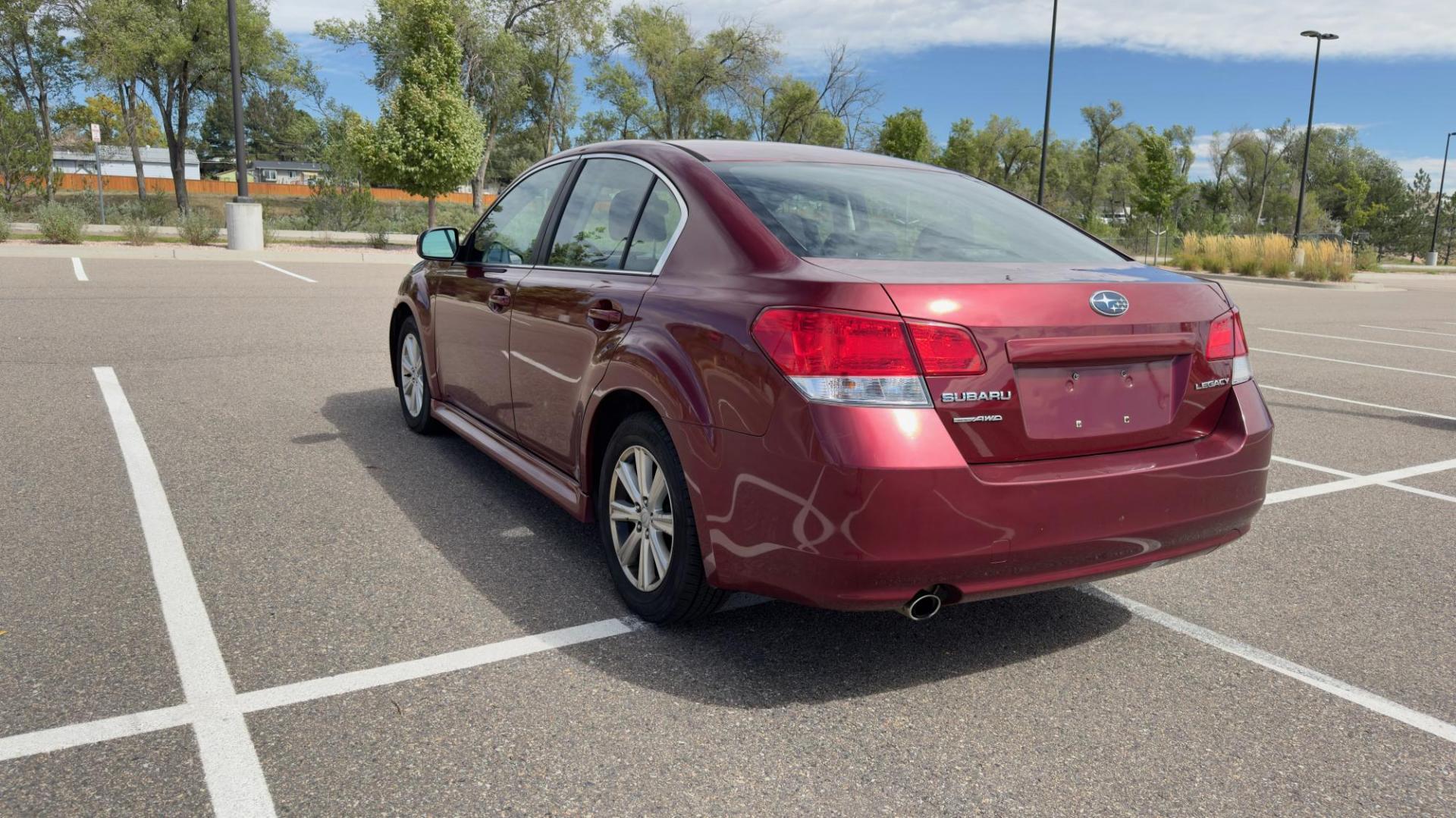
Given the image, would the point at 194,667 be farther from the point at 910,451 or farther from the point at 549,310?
the point at 910,451

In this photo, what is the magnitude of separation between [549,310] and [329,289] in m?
12.0

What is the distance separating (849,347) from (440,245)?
3.08 meters

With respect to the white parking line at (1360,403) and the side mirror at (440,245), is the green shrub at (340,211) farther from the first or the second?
the side mirror at (440,245)

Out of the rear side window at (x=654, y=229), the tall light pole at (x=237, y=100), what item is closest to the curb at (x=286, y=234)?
the tall light pole at (x=237, y=100)

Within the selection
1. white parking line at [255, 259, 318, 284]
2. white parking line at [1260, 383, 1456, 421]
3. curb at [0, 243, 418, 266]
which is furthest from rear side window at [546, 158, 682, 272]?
curb at [0, 243, 418, 266]

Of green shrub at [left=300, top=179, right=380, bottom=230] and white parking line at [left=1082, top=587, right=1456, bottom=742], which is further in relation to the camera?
green shrub at [left=300, top=179, right=380, bottom=230]

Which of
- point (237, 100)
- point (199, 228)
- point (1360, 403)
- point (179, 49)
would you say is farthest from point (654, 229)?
point (179, 49)

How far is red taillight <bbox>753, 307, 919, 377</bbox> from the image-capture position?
8.69 feet

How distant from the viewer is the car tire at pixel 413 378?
5738mm


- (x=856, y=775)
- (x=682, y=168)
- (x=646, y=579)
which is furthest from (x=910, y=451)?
(x=682, y=168)

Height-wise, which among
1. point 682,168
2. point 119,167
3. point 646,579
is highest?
point 119,167

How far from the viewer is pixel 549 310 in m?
3.96

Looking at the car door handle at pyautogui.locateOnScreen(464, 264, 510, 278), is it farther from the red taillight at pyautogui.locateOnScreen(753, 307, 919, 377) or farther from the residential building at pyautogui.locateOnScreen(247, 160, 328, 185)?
the residential building at pyautogui.locateOnScreen(247, 160, 328, 185)

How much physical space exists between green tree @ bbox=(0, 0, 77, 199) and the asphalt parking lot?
44933 millimetres
